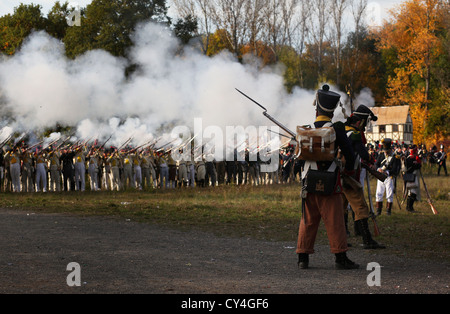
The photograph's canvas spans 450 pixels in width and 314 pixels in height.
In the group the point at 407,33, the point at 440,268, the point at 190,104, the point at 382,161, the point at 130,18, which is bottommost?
the point at 440,268

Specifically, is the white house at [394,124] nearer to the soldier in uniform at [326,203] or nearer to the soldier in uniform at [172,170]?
the soldier in uniform at [172,170]

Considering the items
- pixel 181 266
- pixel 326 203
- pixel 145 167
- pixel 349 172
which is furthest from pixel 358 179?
pixel 145 167

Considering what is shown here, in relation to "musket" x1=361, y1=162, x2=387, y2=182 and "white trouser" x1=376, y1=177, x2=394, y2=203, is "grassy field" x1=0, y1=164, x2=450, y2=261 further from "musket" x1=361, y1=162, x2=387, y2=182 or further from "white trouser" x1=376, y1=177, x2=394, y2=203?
"musket" x1=361, y1=162, x2=387, y2=182

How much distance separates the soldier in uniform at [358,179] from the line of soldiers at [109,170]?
528 inches

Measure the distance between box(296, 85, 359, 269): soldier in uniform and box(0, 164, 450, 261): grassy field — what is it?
1.62 meters

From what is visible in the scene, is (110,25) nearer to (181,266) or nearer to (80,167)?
(80,167)

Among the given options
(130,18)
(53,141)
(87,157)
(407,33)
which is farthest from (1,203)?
(407,33)

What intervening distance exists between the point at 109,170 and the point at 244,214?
11.1 meters

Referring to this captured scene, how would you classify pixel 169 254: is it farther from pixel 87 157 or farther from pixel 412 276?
pixel 87 157

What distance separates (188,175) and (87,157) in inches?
184

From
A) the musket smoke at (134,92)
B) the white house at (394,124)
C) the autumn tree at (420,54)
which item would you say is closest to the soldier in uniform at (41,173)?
the musket smoke at (134,92)

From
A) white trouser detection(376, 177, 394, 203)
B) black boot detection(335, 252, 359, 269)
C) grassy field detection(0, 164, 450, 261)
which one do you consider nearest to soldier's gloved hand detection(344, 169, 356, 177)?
grassy field detection(0, 164, 450, 261)

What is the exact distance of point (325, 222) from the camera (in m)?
7.12
